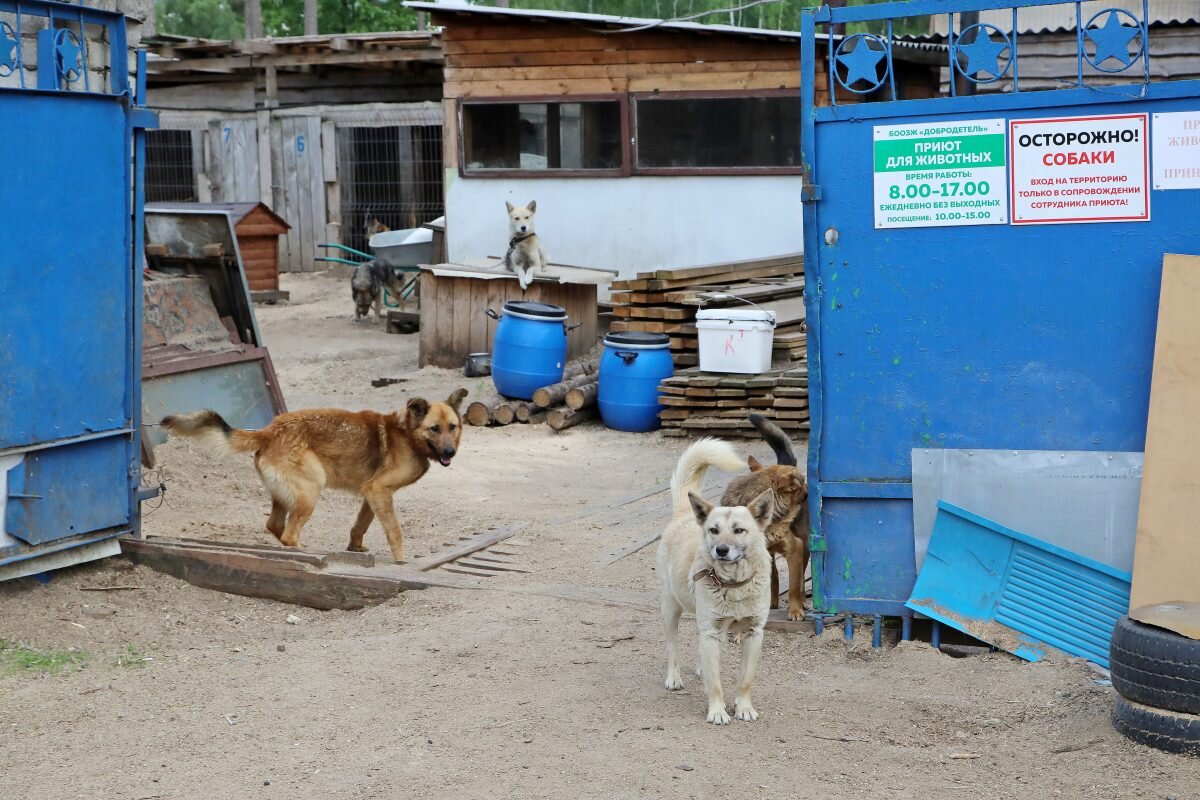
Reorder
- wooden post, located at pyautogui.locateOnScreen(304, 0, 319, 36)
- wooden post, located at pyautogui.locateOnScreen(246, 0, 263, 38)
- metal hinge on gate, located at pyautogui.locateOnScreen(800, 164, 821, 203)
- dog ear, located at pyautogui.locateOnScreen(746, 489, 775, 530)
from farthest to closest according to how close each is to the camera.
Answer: wooden post, located at pyautogui.locateOnScreen(246, 0, 263, 38)
wooden post, located at pyautogui.locateOnScreen(304, 0, 319, 36)
metal hinge on gate, located at pyautogui.locateOnScreen(800, 164, 821, 203)
dog ear, located at pyautogui.locateOnScreen(746, 489, 775, 530)

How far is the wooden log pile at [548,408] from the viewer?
39.9ft

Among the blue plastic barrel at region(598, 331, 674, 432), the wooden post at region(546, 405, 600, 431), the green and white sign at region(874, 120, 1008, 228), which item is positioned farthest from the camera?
the wooden post at region(546, 405, 600, 431)

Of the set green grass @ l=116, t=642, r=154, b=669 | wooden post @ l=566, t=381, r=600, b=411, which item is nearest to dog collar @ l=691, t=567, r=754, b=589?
green grass @ l=116, t=642, r=154, b=669

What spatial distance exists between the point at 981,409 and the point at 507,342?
7523 mm

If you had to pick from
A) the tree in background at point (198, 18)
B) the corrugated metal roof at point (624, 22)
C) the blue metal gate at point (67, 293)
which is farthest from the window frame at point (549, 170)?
the tree in background at point (198, 18)

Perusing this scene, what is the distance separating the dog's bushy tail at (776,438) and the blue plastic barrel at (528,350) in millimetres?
5937

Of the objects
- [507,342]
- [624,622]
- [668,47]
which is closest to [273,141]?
[668,47]

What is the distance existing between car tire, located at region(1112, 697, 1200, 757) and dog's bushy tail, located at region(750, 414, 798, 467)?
7.61ft

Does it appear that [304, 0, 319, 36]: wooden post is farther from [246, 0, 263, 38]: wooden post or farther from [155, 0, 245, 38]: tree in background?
[155, 0, 245, 38]: tree in background

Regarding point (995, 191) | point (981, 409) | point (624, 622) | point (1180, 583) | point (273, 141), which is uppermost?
point (273, 141)

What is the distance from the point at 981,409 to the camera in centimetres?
554

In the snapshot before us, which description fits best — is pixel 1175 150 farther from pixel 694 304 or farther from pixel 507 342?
pixel 507 342

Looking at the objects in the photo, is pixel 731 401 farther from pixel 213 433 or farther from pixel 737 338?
pixel 213 433

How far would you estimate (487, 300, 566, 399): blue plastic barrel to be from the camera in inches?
490
